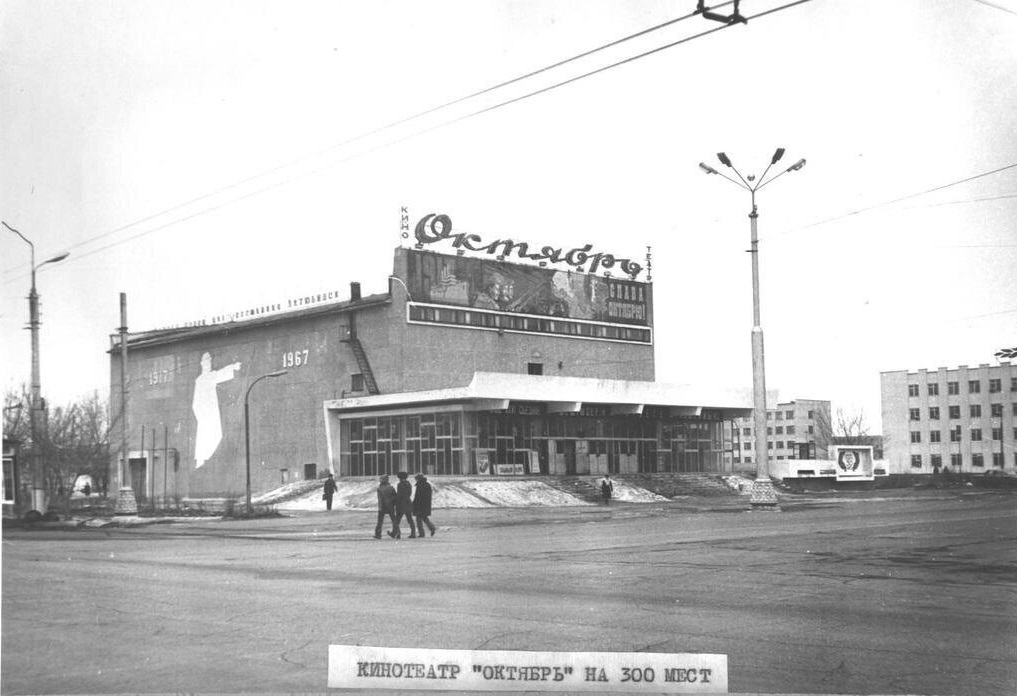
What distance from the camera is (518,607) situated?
34.2ft

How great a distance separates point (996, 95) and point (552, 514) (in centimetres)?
2176

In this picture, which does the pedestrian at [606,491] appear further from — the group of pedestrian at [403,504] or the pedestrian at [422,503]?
the group of pedestrian at [403,504]

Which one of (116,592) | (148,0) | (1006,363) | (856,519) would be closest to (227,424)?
(856,519)

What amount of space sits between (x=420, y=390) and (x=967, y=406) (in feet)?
52.5

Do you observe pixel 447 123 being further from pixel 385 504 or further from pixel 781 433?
pixel 781 433

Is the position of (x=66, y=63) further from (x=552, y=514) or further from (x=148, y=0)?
(x=552, y=514)

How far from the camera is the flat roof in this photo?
92.7ft

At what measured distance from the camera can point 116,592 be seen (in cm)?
1212

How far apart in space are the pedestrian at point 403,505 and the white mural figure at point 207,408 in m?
8.68

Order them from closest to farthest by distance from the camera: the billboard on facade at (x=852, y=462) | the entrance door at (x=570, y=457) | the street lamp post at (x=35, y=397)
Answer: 1. the street lamp post at (x=35, y=397)
2. the entrance door at (x=570, y=457)
3. the billboard on facade at (x=852, y=462)
